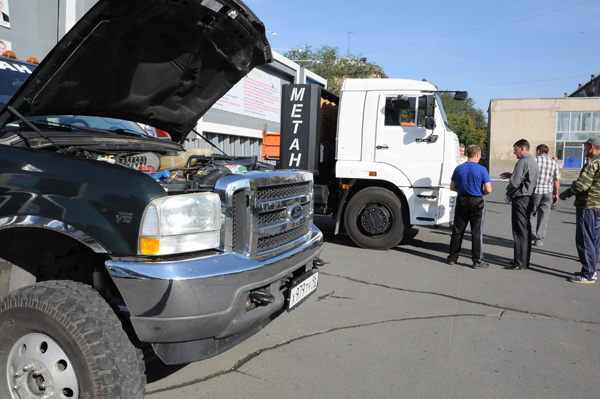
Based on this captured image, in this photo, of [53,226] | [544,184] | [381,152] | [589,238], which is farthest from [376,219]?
[53,226]

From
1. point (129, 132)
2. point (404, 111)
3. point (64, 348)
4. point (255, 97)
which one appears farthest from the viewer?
point (255, 97)

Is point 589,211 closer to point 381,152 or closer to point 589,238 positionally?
Answer: point 589,238

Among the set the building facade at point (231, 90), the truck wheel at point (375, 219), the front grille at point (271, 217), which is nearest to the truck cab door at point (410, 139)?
the truck wheel at point (375, 219)

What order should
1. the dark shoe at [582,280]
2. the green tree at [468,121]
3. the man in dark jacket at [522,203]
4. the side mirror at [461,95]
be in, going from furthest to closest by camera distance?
1. the green tree at [468,121]
2. the side mirror at [461,95]
3. the man in dark jacket at [522,203]
4. the dark shoe at [582,280]

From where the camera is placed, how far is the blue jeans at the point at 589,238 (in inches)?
246

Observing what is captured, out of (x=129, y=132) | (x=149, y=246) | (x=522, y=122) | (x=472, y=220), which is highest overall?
(x=522, y=122)

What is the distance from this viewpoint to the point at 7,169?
2.59m

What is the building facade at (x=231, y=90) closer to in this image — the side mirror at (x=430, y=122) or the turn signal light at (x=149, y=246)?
the turn signal light at (x=149, y=246)

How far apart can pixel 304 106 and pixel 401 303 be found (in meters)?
4.14

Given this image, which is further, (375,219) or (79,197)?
(375,219)

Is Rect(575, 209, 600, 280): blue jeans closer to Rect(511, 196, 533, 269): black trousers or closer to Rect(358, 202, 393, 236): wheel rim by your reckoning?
Rect(511, 196, 533, 269): black trousers

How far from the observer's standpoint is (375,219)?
797 cm

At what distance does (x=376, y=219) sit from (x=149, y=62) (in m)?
5.24

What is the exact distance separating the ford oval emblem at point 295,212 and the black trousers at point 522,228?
467 cm
